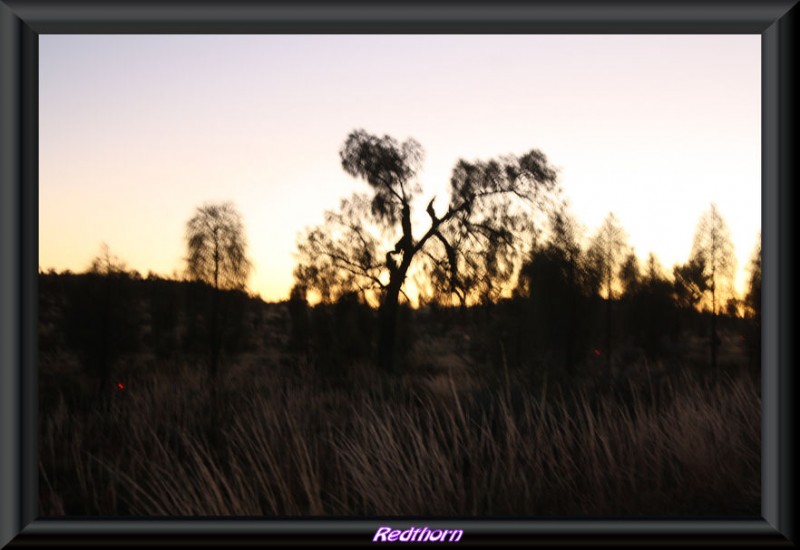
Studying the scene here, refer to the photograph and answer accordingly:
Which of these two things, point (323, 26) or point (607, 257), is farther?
point (607, 257)

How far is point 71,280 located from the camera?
8523mm

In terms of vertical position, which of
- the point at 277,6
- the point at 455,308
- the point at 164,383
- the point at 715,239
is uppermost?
the point at 277,6

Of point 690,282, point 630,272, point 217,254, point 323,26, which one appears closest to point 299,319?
point 217,254

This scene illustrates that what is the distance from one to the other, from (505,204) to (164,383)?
5.47m

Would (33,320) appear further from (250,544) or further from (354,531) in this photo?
(354,531)

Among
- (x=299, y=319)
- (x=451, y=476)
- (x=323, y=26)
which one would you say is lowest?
(x=451, y=476)

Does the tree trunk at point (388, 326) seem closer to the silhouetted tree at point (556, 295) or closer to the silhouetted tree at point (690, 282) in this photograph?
the silhouetted tree at point (556, 295)

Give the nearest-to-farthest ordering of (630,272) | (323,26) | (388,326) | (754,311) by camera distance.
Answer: (323,26), (754,311), (388,326), (630,272)

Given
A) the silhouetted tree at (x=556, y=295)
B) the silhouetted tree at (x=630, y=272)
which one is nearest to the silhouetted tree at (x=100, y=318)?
the silhouetted tree at (x=556, y=295)

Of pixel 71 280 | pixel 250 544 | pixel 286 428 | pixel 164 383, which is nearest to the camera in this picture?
pixel 250 544

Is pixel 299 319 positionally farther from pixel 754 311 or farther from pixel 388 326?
pixel 754 311

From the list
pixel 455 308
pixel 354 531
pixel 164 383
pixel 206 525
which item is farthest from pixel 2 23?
pixel 455 308

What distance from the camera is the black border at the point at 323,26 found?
7.88ft

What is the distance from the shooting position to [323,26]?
8.84 ft
